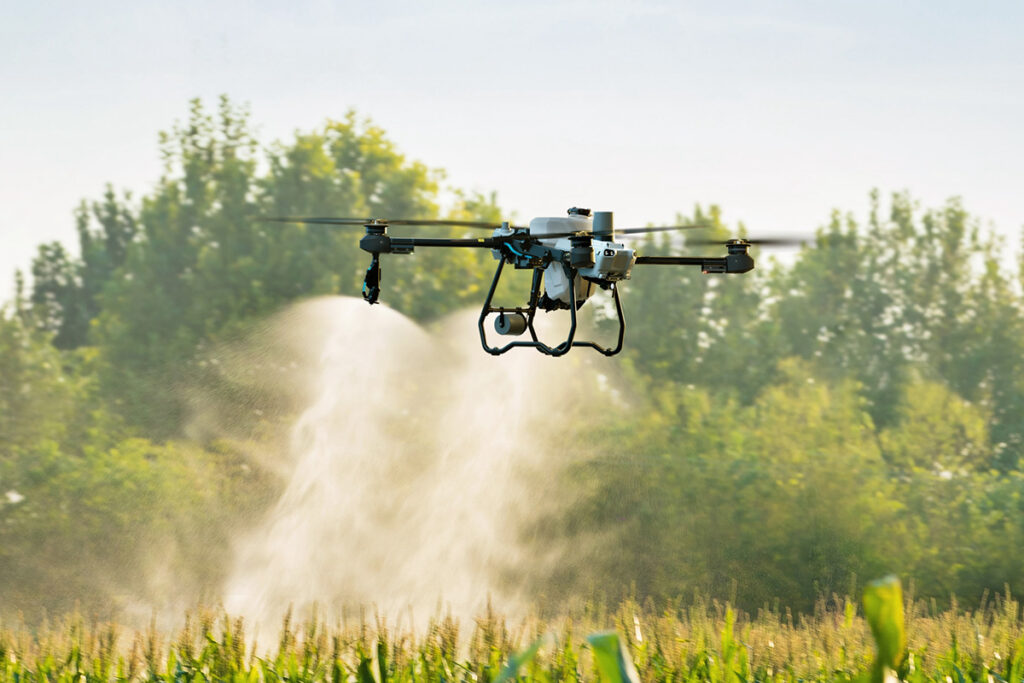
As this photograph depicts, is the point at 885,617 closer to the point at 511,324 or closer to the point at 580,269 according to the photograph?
the point at 580,269

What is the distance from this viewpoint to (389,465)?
78.8 ft

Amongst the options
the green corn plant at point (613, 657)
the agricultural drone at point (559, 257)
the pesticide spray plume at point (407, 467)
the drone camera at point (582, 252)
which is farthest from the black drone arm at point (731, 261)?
the pesticide spray plume at point (407, 467)

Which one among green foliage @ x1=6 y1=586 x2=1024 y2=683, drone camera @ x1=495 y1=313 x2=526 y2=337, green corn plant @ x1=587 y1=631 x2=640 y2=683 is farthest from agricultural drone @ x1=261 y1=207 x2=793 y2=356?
green corn plant @ x1=587 y1=631 x2=640 y2=683

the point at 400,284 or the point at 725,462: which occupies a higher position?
the point at 400,284

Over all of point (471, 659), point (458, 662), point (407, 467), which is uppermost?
point (471, 659)

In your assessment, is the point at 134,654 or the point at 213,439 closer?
the point at 134,654

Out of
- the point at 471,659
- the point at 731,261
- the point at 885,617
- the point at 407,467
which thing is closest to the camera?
the point at 885,617

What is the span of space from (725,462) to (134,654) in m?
16.0

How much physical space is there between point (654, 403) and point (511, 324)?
20.3 metres

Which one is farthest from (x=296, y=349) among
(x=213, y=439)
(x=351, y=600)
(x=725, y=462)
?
(x=725, y=462)

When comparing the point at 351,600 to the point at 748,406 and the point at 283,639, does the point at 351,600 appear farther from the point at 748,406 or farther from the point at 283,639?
the point at 283,639

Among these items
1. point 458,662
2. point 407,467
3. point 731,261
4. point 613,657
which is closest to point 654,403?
point 407,467

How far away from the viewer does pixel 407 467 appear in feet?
78.7

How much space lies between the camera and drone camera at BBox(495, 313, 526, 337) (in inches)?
210
